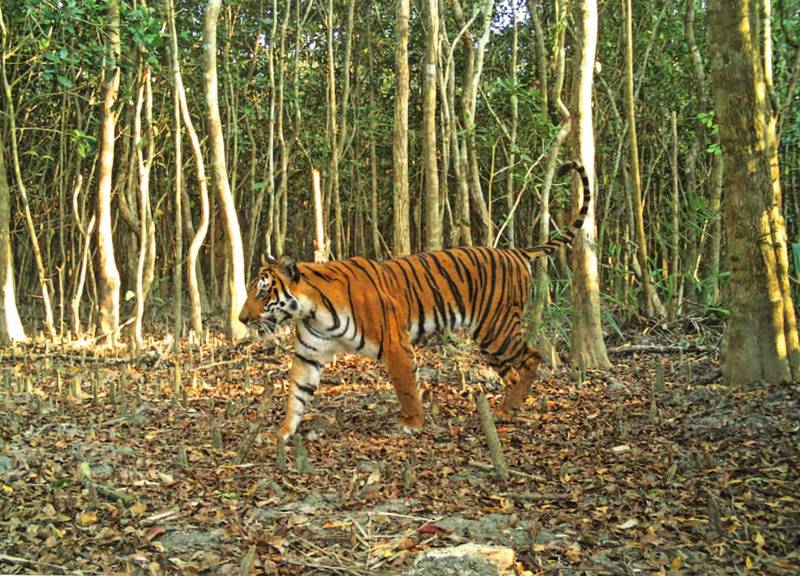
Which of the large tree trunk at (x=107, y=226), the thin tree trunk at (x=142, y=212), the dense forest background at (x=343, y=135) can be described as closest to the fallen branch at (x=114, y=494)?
the dense forest background at (x=343, y=135)

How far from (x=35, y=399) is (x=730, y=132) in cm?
640

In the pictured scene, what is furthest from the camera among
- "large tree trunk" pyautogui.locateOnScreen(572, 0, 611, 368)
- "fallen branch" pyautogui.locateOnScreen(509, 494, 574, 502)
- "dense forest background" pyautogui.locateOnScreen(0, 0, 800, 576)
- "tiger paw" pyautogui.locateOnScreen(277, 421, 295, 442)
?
"large tree trunk" pyautogui.locateOnScreen(572, 0, 611, 368)

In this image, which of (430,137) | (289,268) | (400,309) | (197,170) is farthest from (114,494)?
(197,170)

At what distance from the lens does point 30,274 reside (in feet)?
64.7

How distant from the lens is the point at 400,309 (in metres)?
6.95

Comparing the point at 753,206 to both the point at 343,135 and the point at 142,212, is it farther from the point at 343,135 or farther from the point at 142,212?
the point at 343,135

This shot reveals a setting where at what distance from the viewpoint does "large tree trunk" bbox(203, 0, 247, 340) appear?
10742mm

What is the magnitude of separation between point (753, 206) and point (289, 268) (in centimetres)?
362

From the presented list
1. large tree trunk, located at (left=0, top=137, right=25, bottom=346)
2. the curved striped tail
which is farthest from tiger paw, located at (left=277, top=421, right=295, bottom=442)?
large tree trunk, located at (left=0, top=137, right=25, bottom=346)

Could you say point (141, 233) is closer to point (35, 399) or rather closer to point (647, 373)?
point (35, 399)

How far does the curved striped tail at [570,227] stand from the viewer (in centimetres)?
775

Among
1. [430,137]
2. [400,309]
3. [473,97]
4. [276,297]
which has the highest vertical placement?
[473,97]

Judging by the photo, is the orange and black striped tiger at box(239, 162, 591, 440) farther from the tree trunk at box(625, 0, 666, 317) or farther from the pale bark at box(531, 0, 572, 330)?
the tree trunk at box(625, 0, 666, 317)

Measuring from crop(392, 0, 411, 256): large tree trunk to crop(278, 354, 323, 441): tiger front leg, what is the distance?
11.3 ft
